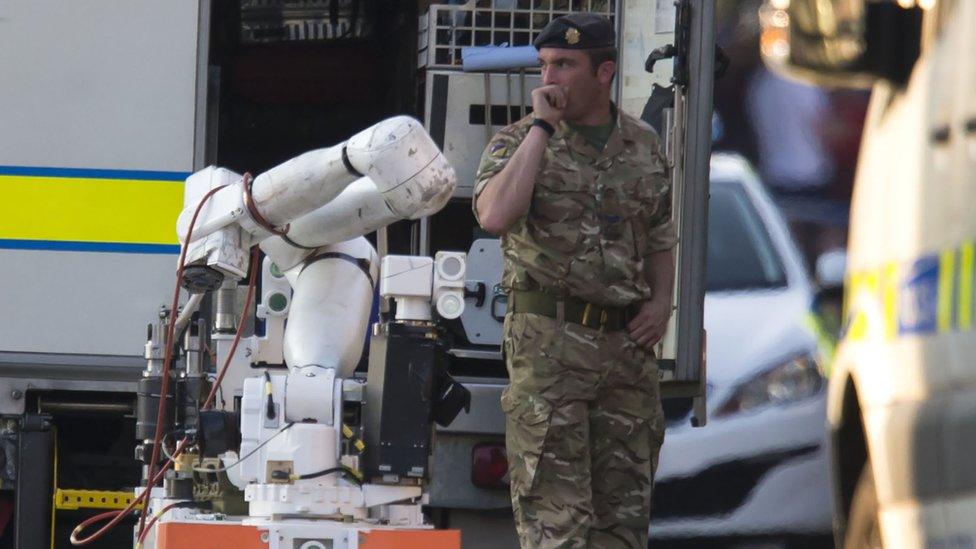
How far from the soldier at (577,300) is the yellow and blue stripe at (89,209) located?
1393mm

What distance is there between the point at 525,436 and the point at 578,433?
0.41 feet

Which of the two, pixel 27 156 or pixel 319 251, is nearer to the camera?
pixel 319 251

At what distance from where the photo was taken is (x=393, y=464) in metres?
4.46

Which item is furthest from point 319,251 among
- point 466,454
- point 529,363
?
point 466,454

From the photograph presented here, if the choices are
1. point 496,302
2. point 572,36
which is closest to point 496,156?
point 572,36

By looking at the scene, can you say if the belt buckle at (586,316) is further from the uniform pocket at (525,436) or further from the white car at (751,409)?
the white car at (751,409)

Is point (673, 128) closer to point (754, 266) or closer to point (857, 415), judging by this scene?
point (857, 415)

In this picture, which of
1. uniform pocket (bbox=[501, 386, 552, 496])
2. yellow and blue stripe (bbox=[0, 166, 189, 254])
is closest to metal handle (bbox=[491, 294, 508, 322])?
yellow and blue stripe (bbox=[0, 166, 189, 254])

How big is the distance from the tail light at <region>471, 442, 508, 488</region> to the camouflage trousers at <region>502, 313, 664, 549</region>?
742mm

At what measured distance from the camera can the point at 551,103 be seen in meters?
4.72

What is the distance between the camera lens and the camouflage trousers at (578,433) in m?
4.64

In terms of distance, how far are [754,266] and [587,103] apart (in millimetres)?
2327

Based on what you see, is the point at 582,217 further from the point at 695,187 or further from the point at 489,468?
the point at 489,468

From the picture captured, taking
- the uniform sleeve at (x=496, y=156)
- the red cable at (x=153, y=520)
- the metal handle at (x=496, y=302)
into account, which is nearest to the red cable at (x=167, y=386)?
the red cable at (x=153, y=520)
